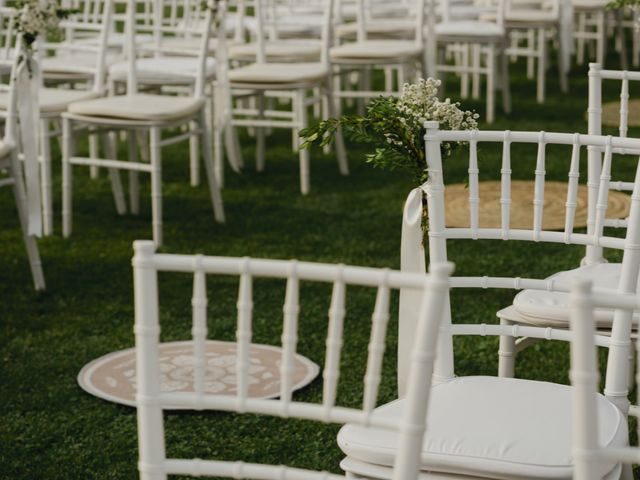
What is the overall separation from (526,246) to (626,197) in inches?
36.8

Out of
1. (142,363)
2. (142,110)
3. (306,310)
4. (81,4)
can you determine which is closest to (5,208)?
(142,110)

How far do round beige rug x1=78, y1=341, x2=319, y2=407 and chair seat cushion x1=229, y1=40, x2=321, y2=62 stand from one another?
10.1 feet

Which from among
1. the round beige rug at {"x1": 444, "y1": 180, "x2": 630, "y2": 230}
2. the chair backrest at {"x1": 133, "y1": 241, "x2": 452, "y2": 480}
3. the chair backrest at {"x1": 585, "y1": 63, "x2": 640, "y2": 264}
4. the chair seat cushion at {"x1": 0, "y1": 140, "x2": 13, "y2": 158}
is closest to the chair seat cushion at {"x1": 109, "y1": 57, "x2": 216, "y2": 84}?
the round beige rug at {"x1": 444, "y1": 180, "x2": 630, "y2": 230}

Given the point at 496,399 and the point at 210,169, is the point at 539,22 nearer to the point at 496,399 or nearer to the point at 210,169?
the point at 210,169

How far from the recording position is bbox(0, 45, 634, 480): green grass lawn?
331cm

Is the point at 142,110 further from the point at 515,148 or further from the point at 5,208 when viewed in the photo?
the point at 515,148

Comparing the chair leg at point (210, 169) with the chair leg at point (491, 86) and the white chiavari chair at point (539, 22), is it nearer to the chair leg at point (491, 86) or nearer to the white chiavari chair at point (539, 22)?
the chair leg at point (491, 86)

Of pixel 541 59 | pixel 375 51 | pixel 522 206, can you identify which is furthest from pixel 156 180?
pixel 541 59

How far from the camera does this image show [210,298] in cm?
463

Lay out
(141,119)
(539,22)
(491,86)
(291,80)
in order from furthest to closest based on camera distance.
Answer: (539,22)
(491,86)
(291,80)
(141,119)

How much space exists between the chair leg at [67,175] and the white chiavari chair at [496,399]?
306cm

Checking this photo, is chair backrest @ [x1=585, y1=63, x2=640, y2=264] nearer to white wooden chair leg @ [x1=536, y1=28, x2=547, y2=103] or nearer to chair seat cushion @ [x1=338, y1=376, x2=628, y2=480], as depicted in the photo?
chair seat cushion @ [x1=338, y1=376, x2=628, y2=480]

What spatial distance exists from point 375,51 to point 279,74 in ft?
2.68

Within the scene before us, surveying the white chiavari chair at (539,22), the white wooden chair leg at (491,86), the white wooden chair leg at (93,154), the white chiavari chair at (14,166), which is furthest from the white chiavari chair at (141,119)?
the white chiavari chair at (539,22)
